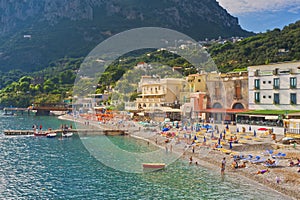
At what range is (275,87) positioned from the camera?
41.0 meters

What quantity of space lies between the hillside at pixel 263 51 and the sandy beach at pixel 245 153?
4347 cm

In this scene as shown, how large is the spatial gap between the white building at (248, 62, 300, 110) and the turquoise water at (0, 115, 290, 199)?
16974 mm

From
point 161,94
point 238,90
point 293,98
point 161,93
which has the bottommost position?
point 293,98

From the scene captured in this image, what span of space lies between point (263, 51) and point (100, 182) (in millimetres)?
82539

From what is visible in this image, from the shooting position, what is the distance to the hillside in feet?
277

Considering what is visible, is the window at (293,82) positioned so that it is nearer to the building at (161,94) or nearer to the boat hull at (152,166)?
the boat hull at (152,166)

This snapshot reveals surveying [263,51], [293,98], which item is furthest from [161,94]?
[263,51]

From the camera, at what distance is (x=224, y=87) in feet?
170

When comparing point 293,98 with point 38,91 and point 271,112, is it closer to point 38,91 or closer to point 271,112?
point 271,112

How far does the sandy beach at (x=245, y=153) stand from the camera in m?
23.5

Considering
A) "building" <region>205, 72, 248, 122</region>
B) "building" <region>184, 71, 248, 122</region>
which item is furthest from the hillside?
"building" <region>205, 72, 248, 122</region>

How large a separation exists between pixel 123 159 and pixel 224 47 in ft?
295

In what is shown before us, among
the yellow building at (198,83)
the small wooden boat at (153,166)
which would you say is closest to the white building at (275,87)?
the yellow building at (198,83)

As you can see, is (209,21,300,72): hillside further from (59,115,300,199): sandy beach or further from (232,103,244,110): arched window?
(59,115,300,199): sandy beach
